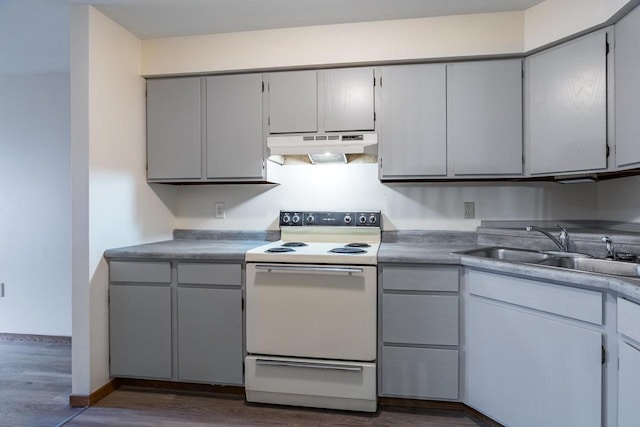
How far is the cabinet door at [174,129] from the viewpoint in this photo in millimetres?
2373

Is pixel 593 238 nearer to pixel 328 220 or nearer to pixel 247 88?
pixel 328 220

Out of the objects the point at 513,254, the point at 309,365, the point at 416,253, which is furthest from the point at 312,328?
the point at 513,254

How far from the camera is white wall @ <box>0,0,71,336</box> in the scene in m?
2.80

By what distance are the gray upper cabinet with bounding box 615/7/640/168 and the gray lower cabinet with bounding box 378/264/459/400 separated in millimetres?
943

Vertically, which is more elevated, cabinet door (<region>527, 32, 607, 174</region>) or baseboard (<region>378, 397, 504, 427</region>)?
cabinet door (<region>527, 32, 607, 174</region>)

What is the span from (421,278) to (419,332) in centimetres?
28

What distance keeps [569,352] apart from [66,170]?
134 inches

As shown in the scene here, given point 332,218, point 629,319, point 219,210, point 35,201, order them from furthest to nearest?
point 35,201 → point 219,210 → point 332,218 → point 629,319

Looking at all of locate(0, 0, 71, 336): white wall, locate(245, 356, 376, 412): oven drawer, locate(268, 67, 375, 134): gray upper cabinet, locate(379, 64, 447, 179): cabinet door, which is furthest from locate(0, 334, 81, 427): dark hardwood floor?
locate(379, 64, 447, 179): cabinet door

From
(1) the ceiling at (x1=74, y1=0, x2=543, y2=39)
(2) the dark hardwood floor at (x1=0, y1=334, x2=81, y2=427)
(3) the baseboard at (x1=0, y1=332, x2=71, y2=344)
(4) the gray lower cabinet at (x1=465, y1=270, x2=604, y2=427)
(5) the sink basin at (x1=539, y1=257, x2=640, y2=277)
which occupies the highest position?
(1) the ceiling at (x1=74, y1=0, x2=543, y2=39)

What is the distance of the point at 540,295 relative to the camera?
4.94 ft

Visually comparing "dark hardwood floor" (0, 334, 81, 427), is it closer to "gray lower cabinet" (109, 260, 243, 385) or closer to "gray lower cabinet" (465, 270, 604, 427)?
"gray lower cabinet" (109, 260, 243, 385)

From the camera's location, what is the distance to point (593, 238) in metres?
1.86

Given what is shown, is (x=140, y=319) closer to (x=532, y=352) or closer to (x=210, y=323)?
(x=210, y=323)
